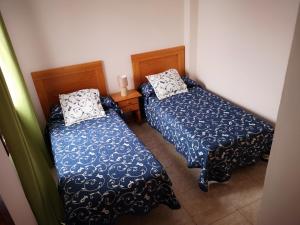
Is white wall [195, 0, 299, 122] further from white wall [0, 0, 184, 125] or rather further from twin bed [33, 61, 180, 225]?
twin bed [33, 61, 180, 225]

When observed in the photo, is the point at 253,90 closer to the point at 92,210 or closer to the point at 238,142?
the point at 238,142

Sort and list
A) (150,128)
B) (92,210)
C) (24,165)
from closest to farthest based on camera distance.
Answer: (24,165) → (92,210) → (150,128)

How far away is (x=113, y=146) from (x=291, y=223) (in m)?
1.57

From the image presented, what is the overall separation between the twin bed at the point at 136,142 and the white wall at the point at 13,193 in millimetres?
302

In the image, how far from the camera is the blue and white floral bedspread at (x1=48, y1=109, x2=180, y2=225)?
1.61 meters

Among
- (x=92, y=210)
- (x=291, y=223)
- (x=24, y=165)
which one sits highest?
(x=291, y=223)

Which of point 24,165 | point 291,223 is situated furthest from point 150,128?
point 291,223

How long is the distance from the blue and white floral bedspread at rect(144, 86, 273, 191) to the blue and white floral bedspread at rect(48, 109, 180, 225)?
47 cm

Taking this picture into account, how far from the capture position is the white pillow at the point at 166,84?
2.99 metres

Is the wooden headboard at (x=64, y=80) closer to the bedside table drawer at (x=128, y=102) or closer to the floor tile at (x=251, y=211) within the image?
the bedside table drawer at (x=128, y=102)

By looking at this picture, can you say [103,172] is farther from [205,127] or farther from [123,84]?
[123,84]

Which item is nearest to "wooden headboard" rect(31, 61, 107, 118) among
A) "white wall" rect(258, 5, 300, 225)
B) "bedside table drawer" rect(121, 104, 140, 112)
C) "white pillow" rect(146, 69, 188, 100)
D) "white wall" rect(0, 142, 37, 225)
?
"bedside table drawer" rect(121, 104, 140, 112)

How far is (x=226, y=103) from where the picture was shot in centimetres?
275

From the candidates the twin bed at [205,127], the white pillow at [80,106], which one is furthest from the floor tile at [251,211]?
the white pillow at [80,106]
